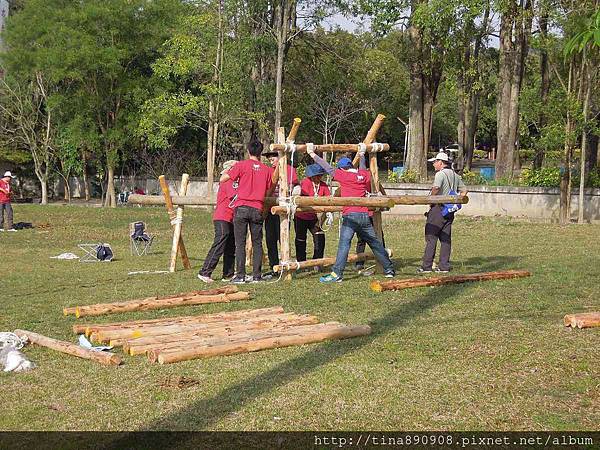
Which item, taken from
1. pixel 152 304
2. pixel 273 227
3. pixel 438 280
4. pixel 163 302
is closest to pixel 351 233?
pixel 438 280

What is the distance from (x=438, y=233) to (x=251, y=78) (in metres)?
27.8

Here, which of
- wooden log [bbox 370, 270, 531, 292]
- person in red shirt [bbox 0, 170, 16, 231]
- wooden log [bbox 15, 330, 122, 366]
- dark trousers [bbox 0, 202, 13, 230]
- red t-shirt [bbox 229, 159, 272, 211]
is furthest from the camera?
dark trousers [bbox 0, 202, 13, 230]

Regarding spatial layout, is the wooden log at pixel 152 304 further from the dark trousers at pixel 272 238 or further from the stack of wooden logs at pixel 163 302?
the dark trousers at pixel 272 238

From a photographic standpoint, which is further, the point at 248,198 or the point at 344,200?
the point at 248,198

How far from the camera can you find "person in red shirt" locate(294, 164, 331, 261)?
49.7 feet

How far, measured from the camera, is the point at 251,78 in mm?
41031

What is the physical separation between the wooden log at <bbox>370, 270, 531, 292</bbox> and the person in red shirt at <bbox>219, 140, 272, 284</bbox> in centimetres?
225

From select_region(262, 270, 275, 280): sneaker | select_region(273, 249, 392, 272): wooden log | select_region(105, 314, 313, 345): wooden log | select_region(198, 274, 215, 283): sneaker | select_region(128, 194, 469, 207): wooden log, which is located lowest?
select_region(198, 274, 215, 283): sneaker

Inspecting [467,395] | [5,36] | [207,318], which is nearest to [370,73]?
[5,36]

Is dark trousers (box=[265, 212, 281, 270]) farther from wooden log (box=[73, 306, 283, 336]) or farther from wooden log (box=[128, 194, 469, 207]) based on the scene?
wooden log (box=[73, 306, 283, 336])

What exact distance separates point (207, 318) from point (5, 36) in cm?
4348

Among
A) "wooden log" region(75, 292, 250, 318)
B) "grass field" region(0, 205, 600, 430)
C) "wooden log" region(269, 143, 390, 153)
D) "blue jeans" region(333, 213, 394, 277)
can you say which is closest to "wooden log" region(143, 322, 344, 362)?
"grass field" region(0, 205, 600, 430)

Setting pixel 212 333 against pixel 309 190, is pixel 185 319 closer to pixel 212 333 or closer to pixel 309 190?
pixel 212 333

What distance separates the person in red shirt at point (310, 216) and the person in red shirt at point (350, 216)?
34.1 inches
